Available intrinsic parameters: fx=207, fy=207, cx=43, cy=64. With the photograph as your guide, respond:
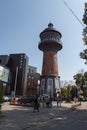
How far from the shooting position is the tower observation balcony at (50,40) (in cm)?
5831

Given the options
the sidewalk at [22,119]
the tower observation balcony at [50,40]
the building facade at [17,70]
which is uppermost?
the tower observation balcony at [50,40]

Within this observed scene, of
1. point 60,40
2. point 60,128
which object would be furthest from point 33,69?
point 60,128

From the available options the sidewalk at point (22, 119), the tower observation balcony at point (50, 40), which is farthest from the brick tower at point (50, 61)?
the sidewalk at point (22, 119)

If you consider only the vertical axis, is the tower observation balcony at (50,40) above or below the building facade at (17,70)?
above

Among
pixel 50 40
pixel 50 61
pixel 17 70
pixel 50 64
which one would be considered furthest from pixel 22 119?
pixel 17 70

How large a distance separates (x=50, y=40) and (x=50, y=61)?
5.89m

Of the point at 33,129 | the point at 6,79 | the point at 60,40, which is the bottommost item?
the point at 33,129

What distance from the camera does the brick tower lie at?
2272 inches

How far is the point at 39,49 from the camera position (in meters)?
61.6

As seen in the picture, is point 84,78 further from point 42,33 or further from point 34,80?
point 34,80

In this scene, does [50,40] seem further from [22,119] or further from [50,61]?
[22,119]

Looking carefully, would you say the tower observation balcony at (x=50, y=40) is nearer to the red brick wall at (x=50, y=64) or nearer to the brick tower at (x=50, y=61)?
the brick tower at (x=50, y=61)

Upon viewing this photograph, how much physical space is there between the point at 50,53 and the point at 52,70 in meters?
4.88

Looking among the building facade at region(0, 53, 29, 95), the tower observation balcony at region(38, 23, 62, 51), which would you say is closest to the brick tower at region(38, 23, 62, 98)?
the tower observation balcony at region(38, 23, 62, 51)
